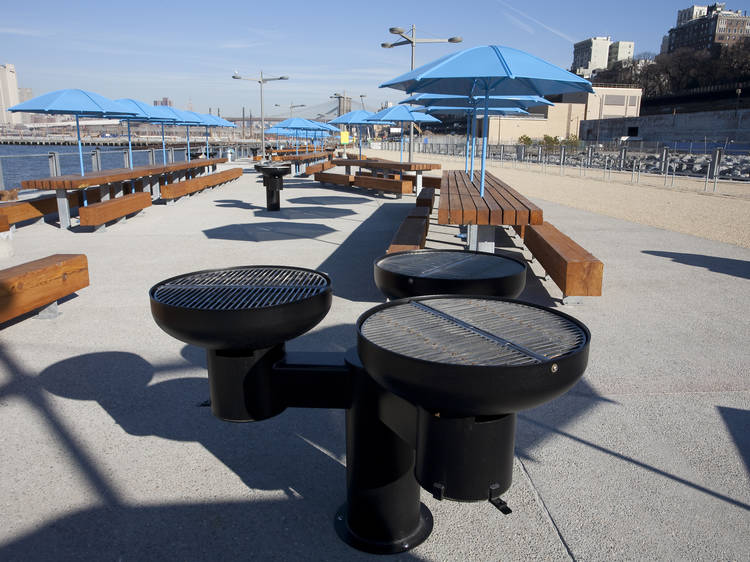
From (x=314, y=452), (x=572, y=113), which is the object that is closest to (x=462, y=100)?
(x=314, y=452)

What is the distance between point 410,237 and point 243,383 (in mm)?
4527

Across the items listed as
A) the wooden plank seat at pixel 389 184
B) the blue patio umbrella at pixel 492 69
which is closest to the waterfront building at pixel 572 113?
the wooden plank seat at pixel 389 184

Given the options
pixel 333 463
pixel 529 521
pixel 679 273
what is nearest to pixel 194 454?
pixel 333 463

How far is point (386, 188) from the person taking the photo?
15719 mm

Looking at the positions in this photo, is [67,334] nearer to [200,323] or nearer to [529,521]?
[200,323]

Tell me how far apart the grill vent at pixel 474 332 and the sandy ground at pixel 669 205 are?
9402 mm

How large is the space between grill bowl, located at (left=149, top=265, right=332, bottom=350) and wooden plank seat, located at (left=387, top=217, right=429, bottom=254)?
2.92 metres

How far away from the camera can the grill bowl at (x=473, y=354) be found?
5.28 feet

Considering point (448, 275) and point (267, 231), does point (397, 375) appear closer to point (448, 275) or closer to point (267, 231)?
point (448, 275)

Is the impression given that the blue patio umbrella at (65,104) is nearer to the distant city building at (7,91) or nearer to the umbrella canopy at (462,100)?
the umbrella canopy at (462,100)

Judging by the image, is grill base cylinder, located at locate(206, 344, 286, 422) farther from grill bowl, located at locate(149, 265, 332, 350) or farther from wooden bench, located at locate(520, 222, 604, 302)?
wooden bench, located at locate(520, 222, 604, 302)

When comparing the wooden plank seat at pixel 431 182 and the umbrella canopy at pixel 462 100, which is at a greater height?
the umbrella canopy at pixel 462 100

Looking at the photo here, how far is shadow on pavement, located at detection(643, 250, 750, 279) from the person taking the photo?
25.3ft

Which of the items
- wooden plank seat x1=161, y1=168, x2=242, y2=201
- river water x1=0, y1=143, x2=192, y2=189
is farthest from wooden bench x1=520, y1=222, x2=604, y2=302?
wooden plank seat x1=161, y1=168, x2=242, y2=201
